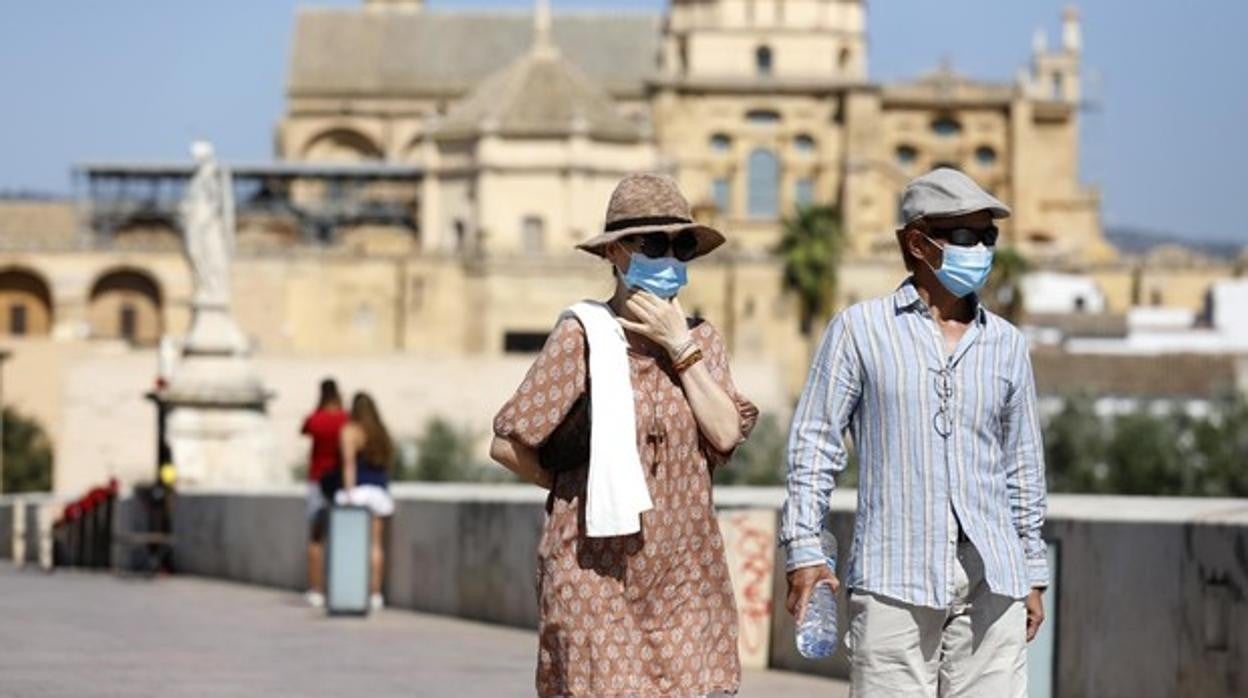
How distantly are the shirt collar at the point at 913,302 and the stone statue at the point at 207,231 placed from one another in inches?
795

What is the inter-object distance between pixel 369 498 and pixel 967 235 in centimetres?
991

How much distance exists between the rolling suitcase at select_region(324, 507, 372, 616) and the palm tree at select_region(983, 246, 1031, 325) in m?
71.1

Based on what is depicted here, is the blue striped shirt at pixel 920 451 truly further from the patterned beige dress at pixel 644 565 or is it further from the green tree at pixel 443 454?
the green tree at pixel 443 454

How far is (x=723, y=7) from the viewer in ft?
316

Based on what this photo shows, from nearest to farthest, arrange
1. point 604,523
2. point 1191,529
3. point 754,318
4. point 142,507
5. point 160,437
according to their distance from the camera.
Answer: point 604,523
point 1191,529
point 142,507
point 160,437
point 754,318

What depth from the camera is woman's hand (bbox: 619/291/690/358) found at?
6734mm

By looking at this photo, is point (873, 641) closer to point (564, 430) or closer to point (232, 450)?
point (564, 430)

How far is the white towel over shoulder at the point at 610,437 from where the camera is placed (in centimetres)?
664

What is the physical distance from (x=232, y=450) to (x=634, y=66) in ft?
263

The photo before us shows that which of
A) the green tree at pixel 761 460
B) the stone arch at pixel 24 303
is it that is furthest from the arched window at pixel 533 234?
the green tree at pixel 761 460

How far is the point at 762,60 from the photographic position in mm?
97000

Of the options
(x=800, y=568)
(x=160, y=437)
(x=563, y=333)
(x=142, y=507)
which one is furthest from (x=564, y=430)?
(x=160, y=437)

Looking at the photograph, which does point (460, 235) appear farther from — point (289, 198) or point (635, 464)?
point (635, 464)

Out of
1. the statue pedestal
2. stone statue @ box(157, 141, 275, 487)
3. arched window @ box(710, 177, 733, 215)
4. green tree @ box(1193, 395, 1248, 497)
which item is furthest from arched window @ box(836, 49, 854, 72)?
the statue pedestal
